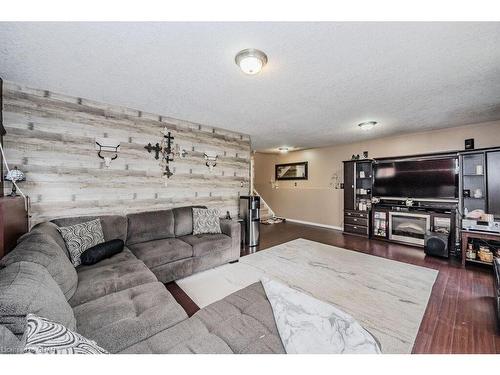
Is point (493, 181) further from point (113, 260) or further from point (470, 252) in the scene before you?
point (113, 260)

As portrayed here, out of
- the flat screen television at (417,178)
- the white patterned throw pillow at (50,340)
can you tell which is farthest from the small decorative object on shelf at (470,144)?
the white patterned throw pillow at (50,340)

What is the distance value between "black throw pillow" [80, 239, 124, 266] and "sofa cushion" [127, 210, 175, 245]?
1.47 ft

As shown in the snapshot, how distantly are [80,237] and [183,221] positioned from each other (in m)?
1.34

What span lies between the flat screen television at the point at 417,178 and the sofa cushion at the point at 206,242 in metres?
3.98

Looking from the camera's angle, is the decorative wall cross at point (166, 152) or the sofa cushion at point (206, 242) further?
the decorative wall cross at point (166, 152)

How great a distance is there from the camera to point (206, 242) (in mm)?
2947

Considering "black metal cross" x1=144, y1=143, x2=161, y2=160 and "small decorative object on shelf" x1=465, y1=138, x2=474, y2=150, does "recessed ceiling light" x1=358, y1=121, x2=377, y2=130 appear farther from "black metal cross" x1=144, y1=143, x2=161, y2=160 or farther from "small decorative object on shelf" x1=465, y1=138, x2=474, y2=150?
"black metal cross" x1=144, y1=143, x2=161, y2=160

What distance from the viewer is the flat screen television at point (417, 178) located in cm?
397

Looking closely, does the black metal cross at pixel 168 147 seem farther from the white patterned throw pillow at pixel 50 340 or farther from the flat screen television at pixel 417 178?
the flat screen television at pixel 417 178

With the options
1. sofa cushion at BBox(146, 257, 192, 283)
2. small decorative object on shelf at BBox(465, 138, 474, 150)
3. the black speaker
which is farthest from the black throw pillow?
small decorative object on shelf at BBox(465, 138, 474, 150)
